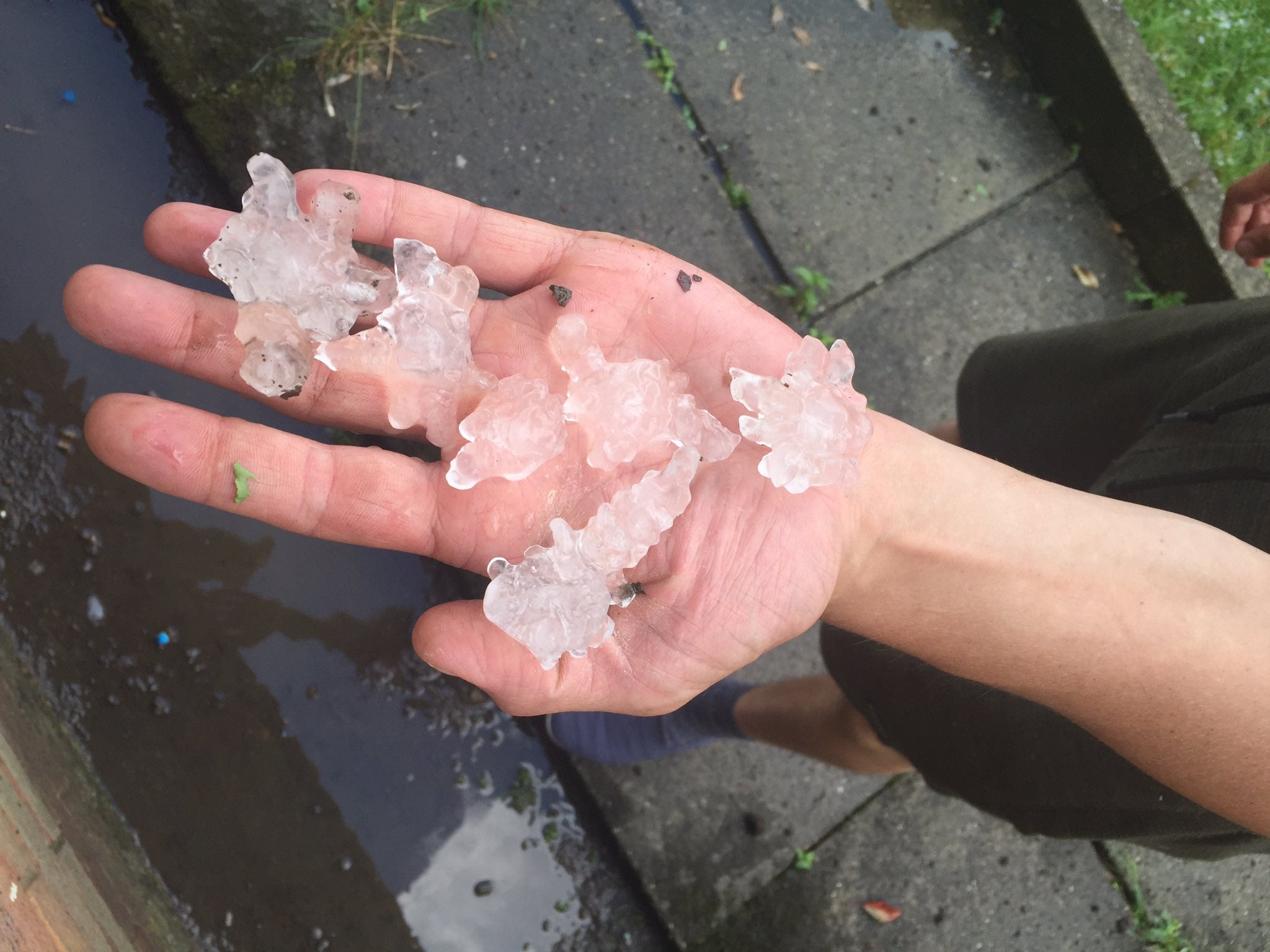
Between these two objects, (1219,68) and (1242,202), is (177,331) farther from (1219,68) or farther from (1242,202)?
(1219,68)

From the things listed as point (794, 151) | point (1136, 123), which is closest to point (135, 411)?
point (794, 151)

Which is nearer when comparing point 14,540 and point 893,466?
point 893,466

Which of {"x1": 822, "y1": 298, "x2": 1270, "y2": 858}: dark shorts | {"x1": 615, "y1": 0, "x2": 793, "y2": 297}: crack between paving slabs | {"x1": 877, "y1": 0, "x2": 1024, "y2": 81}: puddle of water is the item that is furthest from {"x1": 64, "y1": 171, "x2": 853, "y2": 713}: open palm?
{"x1": 877, "y1": 0, "x2": 1024, "y2": 81}: puddle of water

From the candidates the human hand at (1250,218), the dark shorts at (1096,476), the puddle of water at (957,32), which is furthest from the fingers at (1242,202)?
the puddle of water at (957,32)

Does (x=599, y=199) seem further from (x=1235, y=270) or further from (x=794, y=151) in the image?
(x=1235, y=270)

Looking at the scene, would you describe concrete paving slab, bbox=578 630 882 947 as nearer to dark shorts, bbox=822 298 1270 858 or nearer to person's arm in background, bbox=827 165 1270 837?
dark shorts, bbox=822 298 1270 858

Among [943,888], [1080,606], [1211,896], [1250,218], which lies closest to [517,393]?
[1080,606]

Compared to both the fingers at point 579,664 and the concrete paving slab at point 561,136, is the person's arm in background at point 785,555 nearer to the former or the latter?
the fingers at point 579,664
